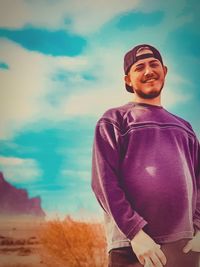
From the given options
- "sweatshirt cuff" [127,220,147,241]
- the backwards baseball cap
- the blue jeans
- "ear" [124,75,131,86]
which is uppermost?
the backwards baseball cap

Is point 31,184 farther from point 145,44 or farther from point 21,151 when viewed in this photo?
point 145,44

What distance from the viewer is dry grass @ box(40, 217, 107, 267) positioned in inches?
89.7

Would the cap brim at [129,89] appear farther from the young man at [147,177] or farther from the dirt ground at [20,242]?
the dirt ground at [20,242]

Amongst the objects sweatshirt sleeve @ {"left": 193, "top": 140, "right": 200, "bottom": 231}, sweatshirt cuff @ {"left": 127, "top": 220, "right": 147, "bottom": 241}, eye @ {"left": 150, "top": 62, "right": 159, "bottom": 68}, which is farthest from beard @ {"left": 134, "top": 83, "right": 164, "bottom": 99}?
sweatshirt cuff @ {"left": 127, "top": 220, "right": 147, "bottom": 241}

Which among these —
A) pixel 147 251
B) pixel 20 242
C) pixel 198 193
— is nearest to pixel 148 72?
pixel 198 193

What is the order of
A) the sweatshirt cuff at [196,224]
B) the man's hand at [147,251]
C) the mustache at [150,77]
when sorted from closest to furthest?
1. the man's hand at [147,251]
2. the sweatshirt cuff at [196,224]
3. the mustache at [150,77]

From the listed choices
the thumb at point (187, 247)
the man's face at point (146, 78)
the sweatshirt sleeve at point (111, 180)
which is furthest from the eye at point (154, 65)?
the thumb at point (187, 247)

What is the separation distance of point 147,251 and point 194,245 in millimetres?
260

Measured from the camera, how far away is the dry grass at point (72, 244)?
7.48ft

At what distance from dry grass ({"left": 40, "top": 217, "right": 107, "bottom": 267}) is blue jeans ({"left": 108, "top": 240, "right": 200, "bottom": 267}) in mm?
58

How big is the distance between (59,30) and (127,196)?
0.97 meters

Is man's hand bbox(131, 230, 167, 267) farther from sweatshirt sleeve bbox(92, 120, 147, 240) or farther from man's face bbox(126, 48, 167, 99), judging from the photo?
man's face bbox(126, 48, 167, 99)

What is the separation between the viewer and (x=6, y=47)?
2508 mm

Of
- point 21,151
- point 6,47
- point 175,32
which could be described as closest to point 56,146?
point 21,151
